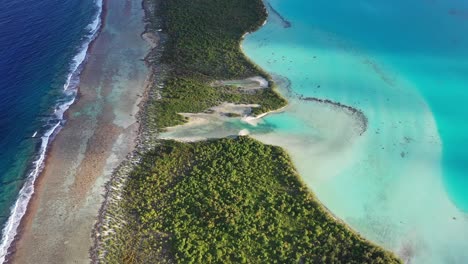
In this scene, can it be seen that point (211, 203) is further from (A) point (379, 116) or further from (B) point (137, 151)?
(A) point (379, 116)

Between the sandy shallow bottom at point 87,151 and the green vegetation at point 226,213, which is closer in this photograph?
the green vegetation at point 226,213

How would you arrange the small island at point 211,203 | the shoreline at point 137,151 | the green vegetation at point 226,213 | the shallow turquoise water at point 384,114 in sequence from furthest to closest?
1. the shallow turquoise water at point 384,114
2. the shoreline at point 137,151
3. the small island at point 211,203
4. the green vegetation at point 226,213

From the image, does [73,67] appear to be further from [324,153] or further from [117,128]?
[324,153]

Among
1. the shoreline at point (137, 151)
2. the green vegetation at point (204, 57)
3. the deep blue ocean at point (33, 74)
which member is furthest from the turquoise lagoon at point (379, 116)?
the deep blue ocean at point (33, 74)

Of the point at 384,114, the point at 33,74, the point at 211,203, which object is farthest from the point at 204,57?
the point at 211,203

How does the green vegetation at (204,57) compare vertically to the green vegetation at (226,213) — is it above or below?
above

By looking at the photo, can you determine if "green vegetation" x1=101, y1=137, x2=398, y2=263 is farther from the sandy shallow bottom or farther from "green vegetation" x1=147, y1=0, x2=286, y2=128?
"green vegetation" x1=147, y1=0, x2=286, y2=128

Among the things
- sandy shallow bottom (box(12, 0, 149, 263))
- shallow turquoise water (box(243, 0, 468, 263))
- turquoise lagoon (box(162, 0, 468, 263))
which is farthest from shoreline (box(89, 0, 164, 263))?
shallow turquoise water (box(243, 0, 468, 263))

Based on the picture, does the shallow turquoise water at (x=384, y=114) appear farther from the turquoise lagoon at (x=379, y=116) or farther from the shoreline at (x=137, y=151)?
the shoreline at (x=137, y=151)
